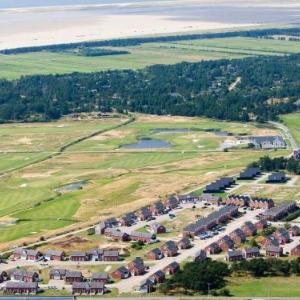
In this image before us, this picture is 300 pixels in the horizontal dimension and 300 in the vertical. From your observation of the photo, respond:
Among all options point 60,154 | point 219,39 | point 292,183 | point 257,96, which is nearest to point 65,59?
point 219,39

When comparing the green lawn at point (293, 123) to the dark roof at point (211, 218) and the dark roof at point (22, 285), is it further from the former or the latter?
the dark roof at point (22, 285)

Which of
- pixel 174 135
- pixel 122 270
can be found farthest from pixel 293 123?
pixel 122 270

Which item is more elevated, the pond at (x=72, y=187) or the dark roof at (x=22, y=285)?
the pond at (x=72, y=187)

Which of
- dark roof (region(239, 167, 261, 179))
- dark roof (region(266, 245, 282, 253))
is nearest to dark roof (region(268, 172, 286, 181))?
dark roof (region(239, 167, 261, 179))

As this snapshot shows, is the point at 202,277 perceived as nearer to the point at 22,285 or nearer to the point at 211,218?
the point at 22,285

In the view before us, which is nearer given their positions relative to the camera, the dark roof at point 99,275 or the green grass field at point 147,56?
the dark roof at point 99,275

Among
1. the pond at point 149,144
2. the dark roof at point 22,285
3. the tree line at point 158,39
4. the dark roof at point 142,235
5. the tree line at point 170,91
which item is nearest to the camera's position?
the dark roof at point 22,285

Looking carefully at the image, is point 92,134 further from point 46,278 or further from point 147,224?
point 46,278

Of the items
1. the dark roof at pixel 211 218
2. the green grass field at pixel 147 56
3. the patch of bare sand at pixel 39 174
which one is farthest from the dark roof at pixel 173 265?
the green grass field at pixel 147 56
